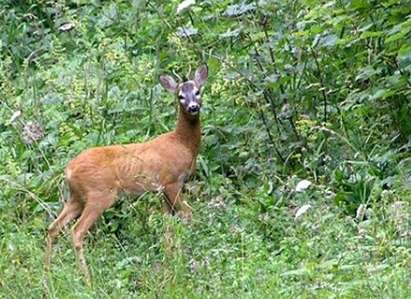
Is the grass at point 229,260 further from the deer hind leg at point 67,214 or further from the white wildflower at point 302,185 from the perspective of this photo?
the deer hind leg at point 67,214

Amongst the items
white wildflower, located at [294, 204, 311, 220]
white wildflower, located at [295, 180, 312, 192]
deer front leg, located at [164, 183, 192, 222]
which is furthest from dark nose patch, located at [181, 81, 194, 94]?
white wildflower, located at [294, 204, 311, 220]

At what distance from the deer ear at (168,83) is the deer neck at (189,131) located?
162 millimetres

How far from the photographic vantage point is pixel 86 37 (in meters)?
12.4

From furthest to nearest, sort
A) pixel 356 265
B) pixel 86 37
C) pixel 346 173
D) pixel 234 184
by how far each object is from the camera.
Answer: pixel 86 37 → pixel 234 184 → pixel 346 173 → pixel 356 265

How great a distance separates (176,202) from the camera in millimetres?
9273

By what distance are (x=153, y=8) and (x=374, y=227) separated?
5.30m

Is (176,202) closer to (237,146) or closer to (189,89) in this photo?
(189,89)

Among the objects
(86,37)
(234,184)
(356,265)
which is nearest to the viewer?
(356,265)

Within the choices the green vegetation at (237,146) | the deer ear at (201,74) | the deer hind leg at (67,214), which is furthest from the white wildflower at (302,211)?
the deer ear at (201,74)

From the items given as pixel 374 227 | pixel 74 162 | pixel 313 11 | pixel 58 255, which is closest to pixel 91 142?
pixel 74 162

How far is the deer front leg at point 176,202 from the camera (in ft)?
29.2

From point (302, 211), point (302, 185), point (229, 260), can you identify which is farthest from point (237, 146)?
point (229, 260)

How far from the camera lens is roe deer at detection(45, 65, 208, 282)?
9.23 m

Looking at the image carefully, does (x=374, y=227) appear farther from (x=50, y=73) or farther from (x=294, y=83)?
(x=50, y=73)
